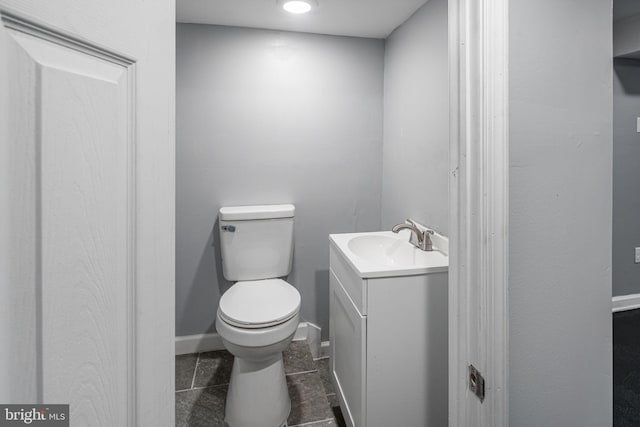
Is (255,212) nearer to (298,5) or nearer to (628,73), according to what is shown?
(298,5)

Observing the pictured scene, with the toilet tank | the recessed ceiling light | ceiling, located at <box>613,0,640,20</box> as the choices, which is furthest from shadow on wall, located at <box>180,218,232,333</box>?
ceiling, located at <box>613,0,640,20</box>

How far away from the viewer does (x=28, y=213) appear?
32 centimetres

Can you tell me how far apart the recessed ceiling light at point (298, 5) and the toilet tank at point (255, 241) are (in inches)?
43.5

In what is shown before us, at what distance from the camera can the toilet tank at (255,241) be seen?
6.72 ft

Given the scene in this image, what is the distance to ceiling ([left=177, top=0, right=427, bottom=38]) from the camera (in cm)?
179

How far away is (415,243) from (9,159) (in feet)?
5.34

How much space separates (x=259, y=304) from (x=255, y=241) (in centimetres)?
47

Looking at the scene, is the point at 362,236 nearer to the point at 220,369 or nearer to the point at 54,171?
the point at 220,369

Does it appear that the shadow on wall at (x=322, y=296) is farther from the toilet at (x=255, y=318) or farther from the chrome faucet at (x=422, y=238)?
the chrome faucet at (x=422, y=238)

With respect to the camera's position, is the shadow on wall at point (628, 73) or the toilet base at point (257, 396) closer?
the toilet base at point (257, 396)

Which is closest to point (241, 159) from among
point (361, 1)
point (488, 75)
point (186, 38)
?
point (186, 38)

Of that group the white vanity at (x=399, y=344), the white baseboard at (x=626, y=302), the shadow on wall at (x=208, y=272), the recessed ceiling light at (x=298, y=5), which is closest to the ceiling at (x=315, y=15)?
the recessed ceiling light at (x=298, y=5)

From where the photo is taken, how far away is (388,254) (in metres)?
1.80

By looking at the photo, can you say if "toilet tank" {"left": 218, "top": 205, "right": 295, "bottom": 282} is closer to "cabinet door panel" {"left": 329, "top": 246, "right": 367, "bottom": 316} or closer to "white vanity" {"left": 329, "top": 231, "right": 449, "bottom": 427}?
"cabinet door panel" {"left": 329, "top": 246, "right": 367, "bottom": 316}
